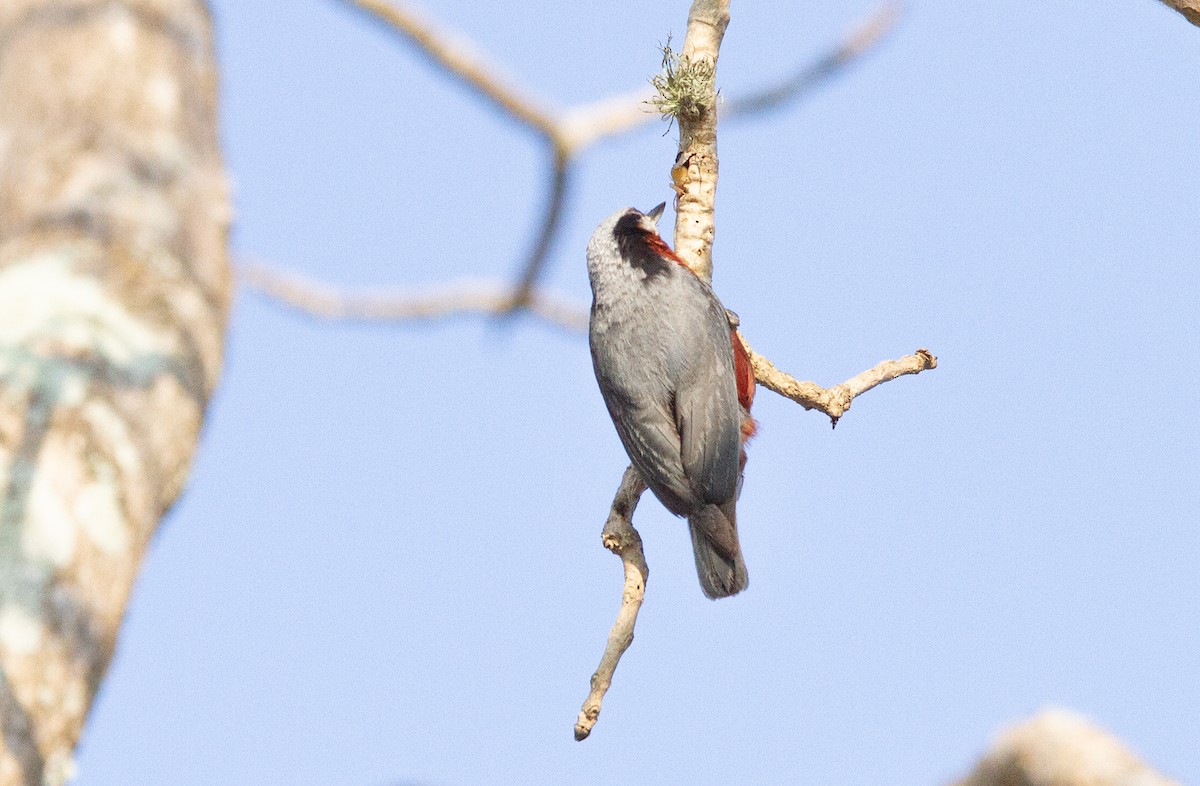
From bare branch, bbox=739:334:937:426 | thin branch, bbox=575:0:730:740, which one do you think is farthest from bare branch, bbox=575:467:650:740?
bare branch, bbox=739:334:937:426

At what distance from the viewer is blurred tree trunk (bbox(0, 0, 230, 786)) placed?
289 cm

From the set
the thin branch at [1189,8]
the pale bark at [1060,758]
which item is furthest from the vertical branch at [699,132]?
the pale bark at [1060,758]

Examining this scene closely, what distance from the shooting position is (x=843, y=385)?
464 cm

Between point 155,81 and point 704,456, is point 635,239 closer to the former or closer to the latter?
point 704,456

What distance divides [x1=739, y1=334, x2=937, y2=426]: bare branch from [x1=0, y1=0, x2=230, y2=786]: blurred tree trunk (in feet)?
6.50

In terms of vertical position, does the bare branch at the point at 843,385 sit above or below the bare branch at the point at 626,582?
above

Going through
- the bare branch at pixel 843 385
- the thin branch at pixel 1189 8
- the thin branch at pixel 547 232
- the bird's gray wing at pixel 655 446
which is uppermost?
the thin branch at pixel 1189 8

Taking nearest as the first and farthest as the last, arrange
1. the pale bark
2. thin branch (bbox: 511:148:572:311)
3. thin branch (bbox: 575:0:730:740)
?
1. the pale bark
2. thin branch (bbox: 575:0:730:740)
3. thin branch (bbox: 511:148:572:311)

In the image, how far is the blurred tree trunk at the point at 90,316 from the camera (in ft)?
9.48

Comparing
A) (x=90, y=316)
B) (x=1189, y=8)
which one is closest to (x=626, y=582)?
(x=90, y=316)

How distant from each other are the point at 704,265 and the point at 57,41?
2502 mm

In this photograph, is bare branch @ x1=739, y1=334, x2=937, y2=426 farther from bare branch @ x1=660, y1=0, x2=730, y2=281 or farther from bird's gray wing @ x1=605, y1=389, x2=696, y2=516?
bare branch @ x1=660, y1=0, x2=730, y2=281

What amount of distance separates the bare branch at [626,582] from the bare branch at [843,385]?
26.2 inches

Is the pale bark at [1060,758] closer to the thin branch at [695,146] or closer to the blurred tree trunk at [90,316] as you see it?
the blurred tree trunk at [90,316]
